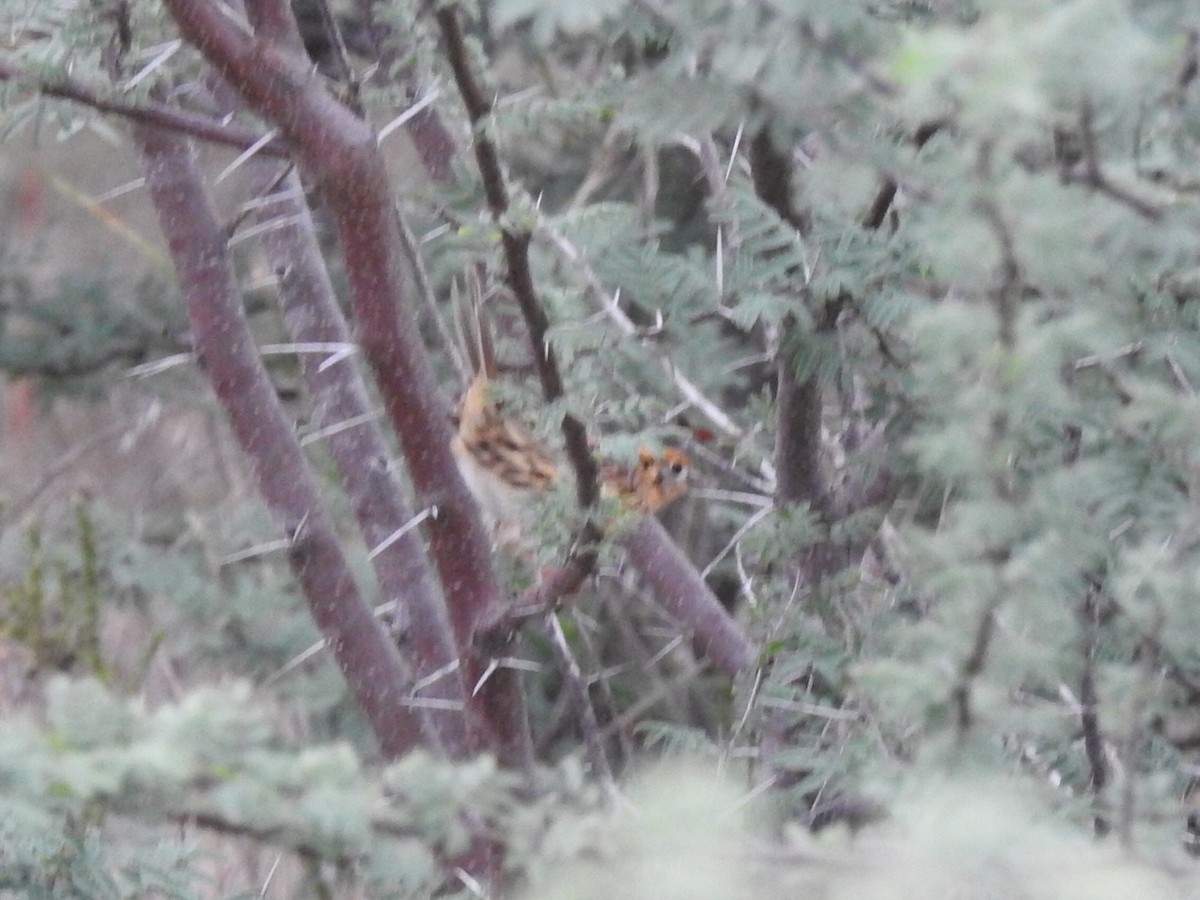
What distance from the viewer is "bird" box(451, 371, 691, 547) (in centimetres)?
274

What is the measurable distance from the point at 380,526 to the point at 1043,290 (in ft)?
5.12

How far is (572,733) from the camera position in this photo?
14.3ft

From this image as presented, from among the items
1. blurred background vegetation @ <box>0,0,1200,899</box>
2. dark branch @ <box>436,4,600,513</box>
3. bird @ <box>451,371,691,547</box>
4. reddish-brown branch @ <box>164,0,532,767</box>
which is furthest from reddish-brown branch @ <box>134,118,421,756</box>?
dark branch @ <box>436,4,600,513</box>

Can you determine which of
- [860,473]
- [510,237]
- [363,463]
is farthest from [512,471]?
[510,237]

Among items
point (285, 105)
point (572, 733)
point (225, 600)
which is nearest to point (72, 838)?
point (285, 105)

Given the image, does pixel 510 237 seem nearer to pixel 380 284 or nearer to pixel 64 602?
pixel 380 284

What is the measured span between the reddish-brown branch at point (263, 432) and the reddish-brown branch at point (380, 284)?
11.5 inches

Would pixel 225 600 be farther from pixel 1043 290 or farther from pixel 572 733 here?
pixel 1043 290

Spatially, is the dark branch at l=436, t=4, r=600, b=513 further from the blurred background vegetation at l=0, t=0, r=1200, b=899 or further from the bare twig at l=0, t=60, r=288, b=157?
the bare twig at l=0, t=60, r=288, b=157

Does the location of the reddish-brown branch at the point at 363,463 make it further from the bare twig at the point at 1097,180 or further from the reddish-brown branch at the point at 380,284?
the bare twig at the point at 1097,180

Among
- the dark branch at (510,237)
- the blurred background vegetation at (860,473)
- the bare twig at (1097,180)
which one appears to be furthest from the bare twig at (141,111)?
the bare twig at (1097,180)

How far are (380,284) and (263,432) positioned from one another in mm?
588

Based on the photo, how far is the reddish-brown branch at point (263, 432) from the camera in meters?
2.17

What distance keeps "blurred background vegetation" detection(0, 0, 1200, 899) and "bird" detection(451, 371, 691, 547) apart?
148 millimetres
